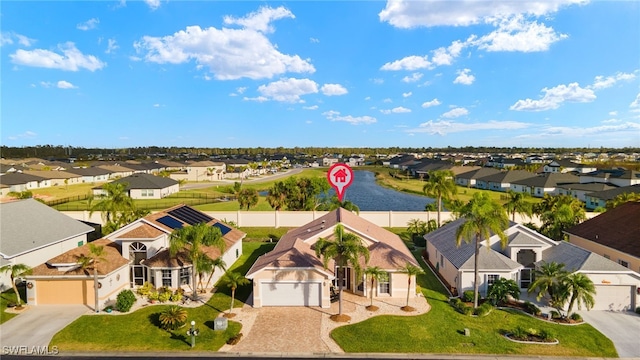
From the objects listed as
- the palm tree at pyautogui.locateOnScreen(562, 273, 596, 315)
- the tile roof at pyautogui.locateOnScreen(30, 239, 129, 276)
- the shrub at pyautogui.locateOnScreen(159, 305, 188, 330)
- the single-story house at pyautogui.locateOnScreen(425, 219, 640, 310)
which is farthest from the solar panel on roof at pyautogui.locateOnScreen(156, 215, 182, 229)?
the palm tree at pyautogui.locateOnScreen(562, 273, 596, 315)

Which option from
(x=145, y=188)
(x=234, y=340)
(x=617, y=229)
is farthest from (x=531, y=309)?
(x=145, y=188)

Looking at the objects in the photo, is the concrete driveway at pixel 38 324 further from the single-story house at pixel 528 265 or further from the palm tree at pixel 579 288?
the palm tree at pixel 579 288

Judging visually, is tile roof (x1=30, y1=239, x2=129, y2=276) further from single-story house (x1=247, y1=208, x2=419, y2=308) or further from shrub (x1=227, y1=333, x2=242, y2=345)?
shrub (x1=227, y1=333, x2=242, y2=345)

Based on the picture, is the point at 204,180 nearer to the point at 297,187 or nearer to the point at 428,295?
the point at 297,187

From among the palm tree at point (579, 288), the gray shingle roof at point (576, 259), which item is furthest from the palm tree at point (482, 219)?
the gray shingle roof at point (576, 259)

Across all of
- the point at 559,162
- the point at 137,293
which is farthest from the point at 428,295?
the point at 559,162

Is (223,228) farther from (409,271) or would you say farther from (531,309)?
(531,309)
